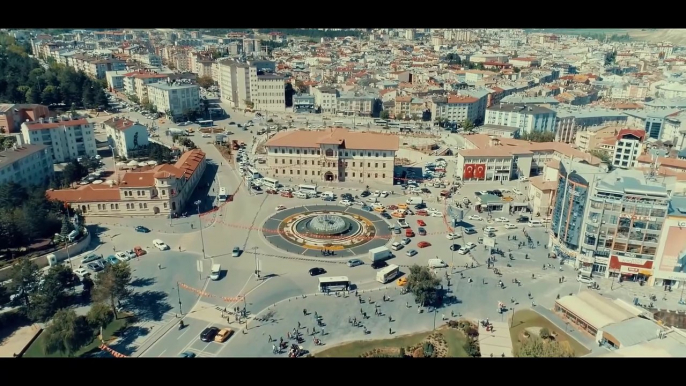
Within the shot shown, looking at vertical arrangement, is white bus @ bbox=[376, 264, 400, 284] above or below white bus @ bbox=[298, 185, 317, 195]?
below

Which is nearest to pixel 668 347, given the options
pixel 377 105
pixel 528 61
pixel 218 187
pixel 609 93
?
pixel 218 187

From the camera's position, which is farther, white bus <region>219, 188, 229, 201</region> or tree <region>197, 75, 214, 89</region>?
tree <region>197, 75, 214, 89</region>

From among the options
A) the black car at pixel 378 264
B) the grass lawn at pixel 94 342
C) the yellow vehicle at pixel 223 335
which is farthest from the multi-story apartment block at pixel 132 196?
the black car at pixel 378 264

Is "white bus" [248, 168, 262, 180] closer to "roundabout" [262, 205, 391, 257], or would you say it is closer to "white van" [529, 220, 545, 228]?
"roundabout" [262, 205, 391, 257]

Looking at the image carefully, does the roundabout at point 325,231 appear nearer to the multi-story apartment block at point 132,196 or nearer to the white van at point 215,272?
the white van at point 215,272

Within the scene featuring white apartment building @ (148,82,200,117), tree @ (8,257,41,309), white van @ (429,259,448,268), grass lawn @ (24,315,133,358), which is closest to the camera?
grass lawn @ (24,315,133,358)

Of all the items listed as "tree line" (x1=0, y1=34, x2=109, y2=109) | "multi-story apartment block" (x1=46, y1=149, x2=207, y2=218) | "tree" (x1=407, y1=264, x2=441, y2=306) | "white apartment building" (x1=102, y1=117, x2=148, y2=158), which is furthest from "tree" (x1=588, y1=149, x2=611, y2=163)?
"tree line" (x1=0, y1=34, x2=109, y2=109)
